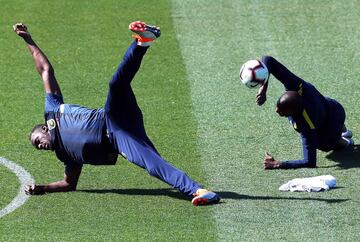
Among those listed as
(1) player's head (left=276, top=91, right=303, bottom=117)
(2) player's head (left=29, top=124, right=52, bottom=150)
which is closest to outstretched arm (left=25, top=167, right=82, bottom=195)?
(2) player's head (left=29, top=124, right=52, bottom=150)

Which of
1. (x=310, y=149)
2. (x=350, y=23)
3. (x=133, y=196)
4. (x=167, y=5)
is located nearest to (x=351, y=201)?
(x=310, y=149)

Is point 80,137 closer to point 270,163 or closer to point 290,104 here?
point 270,163

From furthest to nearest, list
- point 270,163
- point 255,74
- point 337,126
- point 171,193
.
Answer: point 337,126
point 270,163
point 255,74
point 171,193

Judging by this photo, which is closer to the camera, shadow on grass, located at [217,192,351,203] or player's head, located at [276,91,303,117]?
shadow on grass, located at [217,192,351,203]

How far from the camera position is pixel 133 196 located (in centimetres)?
1052

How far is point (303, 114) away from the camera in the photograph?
435 inches

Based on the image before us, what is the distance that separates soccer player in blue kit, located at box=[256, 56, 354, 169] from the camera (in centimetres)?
1091

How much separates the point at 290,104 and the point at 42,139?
2.46m

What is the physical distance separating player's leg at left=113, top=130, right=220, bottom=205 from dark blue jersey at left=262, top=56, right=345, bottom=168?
1.29 m

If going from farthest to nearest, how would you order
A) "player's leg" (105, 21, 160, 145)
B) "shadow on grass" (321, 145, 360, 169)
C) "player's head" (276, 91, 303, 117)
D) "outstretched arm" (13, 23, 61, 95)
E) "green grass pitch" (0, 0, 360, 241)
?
1. "shadow on grass" (321, 145, 360, 169)
2. "outstretched arm" (13, 23, 61, 95)
3. "player's head" (276, 91, 303, 117)
4. "player's leg" (105, 21, 160, 145)
5. "green grass pitch" (0, 0, 360, 241)

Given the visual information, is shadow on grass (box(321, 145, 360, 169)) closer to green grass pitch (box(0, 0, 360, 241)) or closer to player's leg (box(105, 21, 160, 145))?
green grass pitch (box(0, 0, 360, 241))

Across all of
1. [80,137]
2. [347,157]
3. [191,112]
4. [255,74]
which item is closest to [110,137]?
[80,137]

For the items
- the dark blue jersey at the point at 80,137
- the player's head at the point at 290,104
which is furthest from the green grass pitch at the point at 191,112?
the player's head at the point at 290,104

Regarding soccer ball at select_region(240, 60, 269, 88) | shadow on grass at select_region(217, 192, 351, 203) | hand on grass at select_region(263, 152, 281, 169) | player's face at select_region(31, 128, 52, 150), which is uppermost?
soccer ball at select_region(240, 60, 269, 88)
